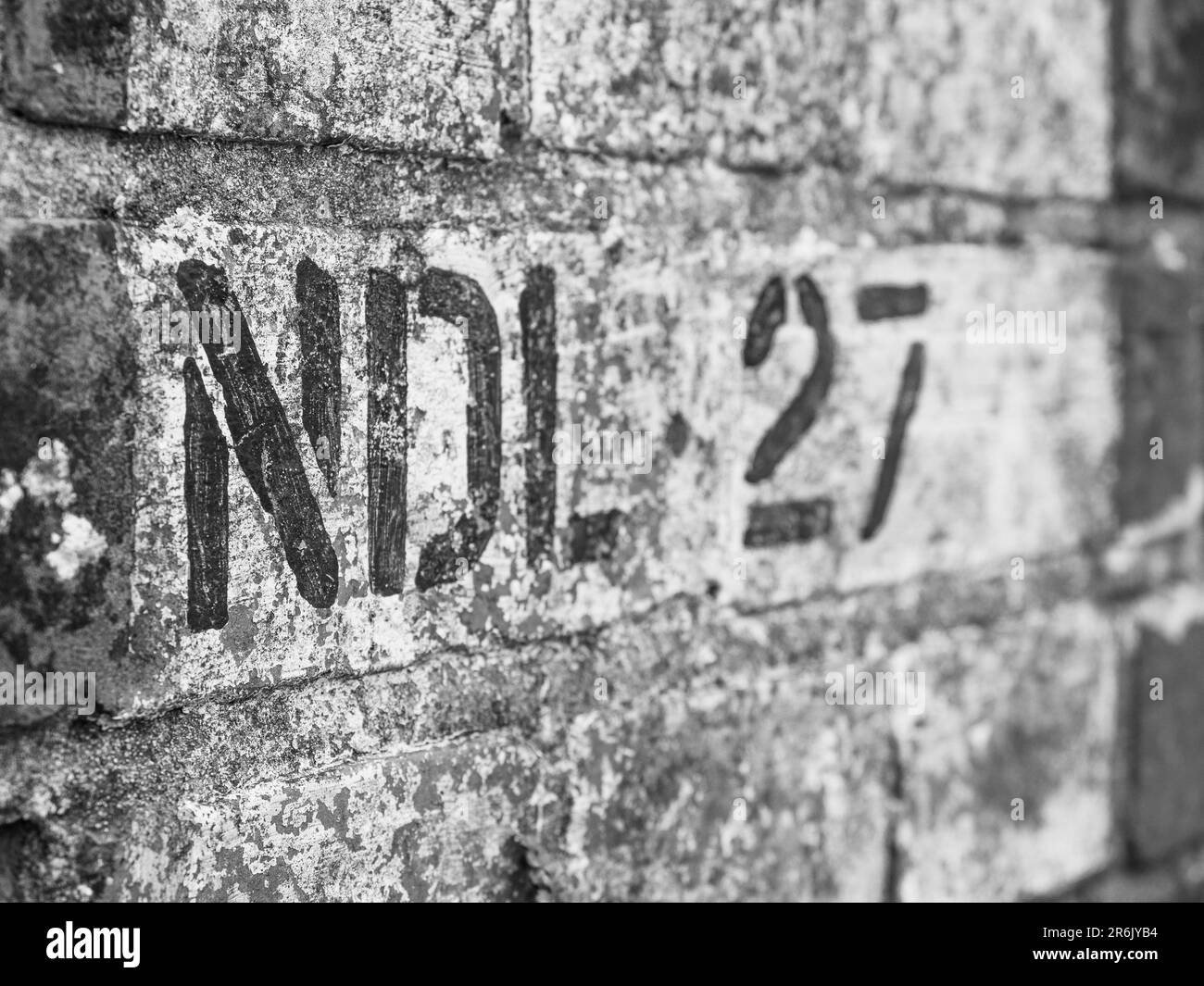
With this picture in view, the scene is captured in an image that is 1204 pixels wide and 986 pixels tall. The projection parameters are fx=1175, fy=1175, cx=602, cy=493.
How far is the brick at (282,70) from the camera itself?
855 mm

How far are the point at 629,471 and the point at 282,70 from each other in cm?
53

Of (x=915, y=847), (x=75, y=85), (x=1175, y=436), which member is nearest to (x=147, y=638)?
(x=75, y=85)

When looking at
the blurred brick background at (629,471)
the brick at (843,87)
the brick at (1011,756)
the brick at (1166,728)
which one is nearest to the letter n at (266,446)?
the blurred brick background at (629,471)

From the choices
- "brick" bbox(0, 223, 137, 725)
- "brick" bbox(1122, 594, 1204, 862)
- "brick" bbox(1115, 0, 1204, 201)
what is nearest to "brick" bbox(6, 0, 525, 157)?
"brick" bbox(0, 223, 137, 725)

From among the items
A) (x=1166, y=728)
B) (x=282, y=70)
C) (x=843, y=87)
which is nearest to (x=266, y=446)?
(x=282, y=70)

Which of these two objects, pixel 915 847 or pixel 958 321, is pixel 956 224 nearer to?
pixel 958 321

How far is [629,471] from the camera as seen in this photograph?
1261mm

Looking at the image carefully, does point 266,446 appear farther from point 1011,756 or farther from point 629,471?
point 1011,756

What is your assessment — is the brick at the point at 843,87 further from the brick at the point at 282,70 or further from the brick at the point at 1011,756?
the brick at the point at 1011,756

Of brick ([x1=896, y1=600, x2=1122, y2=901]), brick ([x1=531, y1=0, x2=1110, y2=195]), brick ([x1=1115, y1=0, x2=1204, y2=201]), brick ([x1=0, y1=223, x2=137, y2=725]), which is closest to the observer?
brick ([x1=0, y1=223, x2=137, y2=725])

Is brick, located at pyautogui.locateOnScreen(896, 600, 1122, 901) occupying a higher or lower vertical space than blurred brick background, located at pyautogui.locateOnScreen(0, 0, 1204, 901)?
lower

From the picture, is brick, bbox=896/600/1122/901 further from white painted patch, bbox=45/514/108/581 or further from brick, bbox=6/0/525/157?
white painted patch, bbox=45/514/108/581

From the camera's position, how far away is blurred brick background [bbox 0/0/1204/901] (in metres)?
0.89
